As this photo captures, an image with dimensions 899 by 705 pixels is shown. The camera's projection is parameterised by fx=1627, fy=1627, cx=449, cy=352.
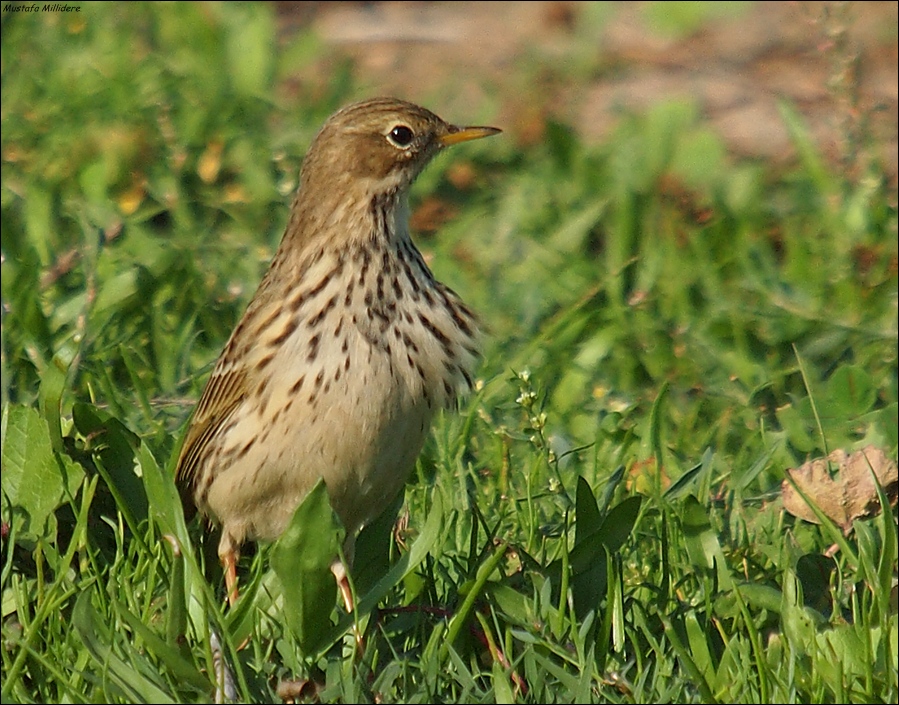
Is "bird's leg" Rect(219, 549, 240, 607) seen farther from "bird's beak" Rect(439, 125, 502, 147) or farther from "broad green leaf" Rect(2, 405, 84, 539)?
"bird's beak" Rect(439, 125, 502, 147)

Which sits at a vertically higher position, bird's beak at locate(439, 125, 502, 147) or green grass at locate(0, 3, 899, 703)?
bird's beak at locate(439, 125, 502, 147)

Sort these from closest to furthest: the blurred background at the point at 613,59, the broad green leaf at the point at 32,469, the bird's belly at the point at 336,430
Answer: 1. the bird's belly at the point at 336,430
2. the broad green leaf at the point at 32,469
3. the blurred background at the point at 613,59

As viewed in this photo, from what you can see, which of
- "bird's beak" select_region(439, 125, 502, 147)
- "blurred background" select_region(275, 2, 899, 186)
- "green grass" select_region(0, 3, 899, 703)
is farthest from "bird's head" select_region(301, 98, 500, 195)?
"blurred background" select_region(275, 2, 899, 186)

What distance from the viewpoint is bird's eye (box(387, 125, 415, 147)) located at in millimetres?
5344

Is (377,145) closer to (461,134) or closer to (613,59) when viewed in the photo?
(461,134)

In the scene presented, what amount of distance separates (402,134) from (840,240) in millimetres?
3273

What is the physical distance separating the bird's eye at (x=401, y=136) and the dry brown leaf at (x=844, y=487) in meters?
1.65

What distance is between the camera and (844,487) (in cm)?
502

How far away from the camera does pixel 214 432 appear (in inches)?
199

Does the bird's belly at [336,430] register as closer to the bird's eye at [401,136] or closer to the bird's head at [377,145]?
the bird's head at [377,145]

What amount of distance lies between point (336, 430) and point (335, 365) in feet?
0.62

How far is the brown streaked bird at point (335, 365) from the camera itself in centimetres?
468

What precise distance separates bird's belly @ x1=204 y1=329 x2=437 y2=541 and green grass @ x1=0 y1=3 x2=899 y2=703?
0.21 meters

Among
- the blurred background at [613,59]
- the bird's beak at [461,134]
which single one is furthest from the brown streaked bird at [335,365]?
the blurred background at [613,59]
